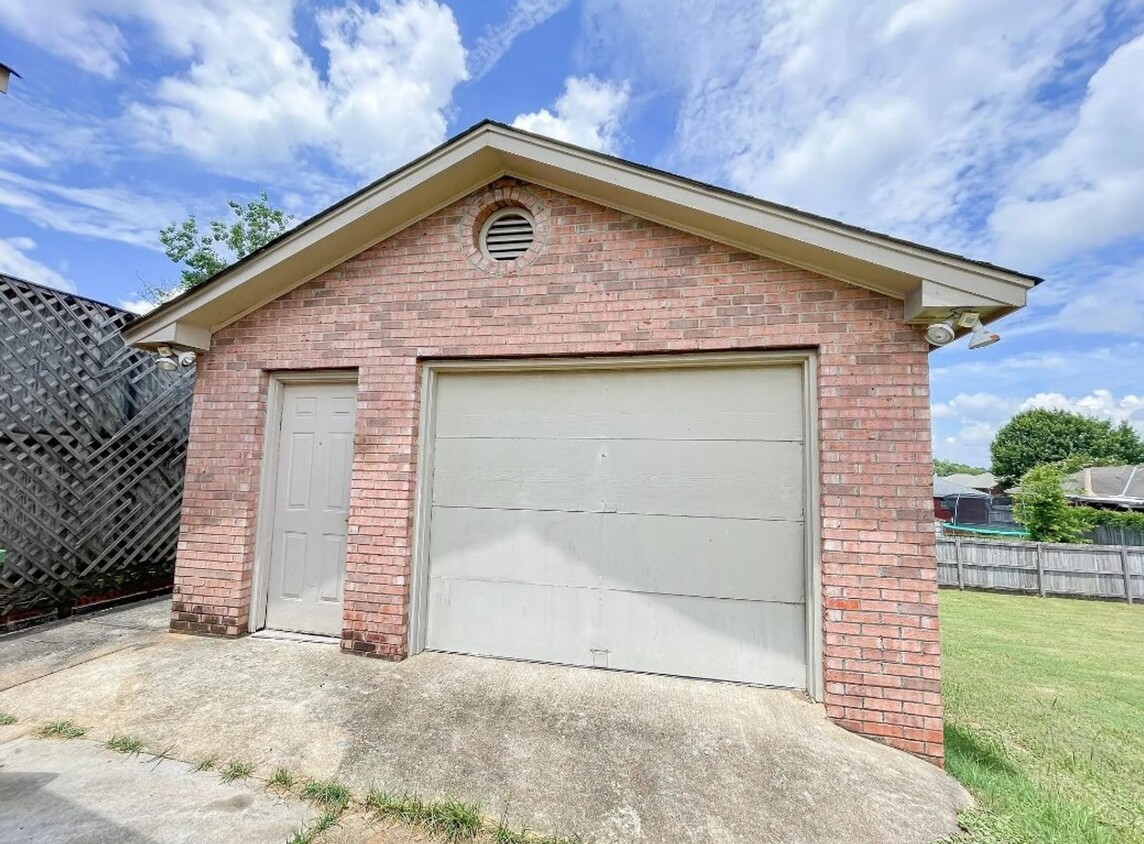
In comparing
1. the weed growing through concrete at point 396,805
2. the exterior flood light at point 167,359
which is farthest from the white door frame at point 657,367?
the exterior flood light at point 167,359

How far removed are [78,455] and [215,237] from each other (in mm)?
12158

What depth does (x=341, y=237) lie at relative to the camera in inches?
166

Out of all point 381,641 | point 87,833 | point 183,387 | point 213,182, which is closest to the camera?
point 87,833

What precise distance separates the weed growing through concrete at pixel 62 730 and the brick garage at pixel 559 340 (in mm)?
1320

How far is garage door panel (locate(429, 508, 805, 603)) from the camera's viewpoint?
12.0 ft

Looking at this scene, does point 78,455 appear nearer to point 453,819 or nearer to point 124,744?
point 124,744

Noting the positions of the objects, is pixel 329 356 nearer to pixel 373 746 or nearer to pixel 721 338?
pixel 373 746

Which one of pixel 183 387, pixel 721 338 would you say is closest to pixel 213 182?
pixel 183 387

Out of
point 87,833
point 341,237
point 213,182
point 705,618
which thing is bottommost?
point 87,833

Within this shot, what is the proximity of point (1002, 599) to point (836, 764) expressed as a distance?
11.3 metres

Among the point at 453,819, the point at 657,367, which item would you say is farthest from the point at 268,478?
the point at 657,367

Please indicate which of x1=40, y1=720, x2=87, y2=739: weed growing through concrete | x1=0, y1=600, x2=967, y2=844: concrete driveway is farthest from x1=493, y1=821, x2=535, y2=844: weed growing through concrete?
x1=40, y1=720, x2=87, y2=739: weed growing through concrete

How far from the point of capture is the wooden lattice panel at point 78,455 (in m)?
4.77

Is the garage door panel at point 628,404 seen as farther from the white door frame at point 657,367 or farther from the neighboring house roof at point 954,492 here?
the neighboring house roof at point 954,492
